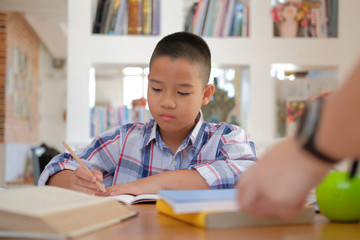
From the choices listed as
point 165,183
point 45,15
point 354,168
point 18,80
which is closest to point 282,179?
point 354,168

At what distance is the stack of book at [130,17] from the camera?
→ 116 inches

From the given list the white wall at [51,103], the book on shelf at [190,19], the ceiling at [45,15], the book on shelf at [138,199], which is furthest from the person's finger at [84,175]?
the white wall at [51,103]

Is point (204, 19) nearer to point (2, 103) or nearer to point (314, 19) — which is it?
point (314, 19)

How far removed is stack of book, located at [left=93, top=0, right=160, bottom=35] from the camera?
2957 mm

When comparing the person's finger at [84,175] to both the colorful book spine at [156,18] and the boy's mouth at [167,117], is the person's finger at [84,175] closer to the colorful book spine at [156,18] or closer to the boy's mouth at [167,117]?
the boy's mouth at [167,117]

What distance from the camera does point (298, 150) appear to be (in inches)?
17.3

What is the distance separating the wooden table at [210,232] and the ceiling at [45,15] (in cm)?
548

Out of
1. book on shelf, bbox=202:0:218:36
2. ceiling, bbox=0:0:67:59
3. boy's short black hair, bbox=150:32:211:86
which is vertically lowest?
boy's short black hair, bbox=150:32:211:86

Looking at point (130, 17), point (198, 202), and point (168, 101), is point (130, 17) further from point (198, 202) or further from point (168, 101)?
point (198, 202)

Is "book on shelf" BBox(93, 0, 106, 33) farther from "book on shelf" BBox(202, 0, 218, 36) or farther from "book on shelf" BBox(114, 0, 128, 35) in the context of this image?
"book on shelf" BBox(202, 0, 218, 36)

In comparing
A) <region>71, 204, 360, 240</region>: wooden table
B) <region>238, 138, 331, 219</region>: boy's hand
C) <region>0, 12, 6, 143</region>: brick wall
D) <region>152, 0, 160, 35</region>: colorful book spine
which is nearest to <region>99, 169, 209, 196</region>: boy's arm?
<region>71, 204, 360, 240</region>: wooden table

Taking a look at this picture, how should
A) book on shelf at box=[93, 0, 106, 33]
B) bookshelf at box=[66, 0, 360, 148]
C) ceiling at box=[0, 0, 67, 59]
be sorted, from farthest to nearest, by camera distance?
ceiling at box=[0, 0, 67, 59]
book on shelf at box=[93, 0, 106, 33]
bookshelf at box=[66, 0, 360, 148]

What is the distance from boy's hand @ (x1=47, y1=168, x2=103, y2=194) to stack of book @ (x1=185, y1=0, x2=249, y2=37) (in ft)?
6.37

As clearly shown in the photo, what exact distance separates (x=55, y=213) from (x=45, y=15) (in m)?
6.42
